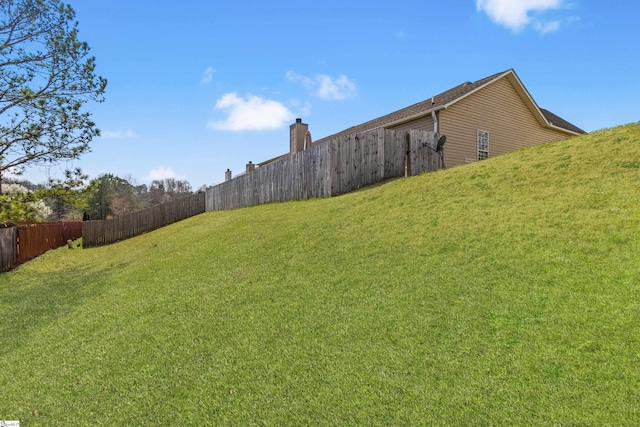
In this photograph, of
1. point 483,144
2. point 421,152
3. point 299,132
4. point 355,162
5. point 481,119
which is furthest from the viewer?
point 299,132

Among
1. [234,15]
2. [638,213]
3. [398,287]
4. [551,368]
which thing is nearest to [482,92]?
[234,15]

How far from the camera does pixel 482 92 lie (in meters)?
15.0

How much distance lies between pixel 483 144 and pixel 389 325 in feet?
47.9

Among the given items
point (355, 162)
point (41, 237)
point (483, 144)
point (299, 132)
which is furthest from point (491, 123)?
point (41, 237)

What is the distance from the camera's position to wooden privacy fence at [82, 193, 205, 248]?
1541 cm

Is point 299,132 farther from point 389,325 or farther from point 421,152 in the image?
point 389,325

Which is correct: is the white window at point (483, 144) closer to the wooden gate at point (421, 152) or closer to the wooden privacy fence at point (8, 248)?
the wooden gate at point (421, 152)

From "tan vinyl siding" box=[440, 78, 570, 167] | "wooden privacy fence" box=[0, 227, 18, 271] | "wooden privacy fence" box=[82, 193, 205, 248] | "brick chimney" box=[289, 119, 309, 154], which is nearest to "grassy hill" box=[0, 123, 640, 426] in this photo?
"wooden privacy fence" box=[0, 227, 18, 271]

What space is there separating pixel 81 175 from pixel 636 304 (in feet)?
39.4

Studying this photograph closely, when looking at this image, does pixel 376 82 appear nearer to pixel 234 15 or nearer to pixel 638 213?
pixel 234 15

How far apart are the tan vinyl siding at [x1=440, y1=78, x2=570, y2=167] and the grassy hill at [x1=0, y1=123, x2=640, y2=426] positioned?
7284 mm

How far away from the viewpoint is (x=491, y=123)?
1566 cm

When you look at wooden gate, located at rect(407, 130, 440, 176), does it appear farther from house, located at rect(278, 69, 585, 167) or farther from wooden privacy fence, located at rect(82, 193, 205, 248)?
wooden privacy fence, located at rect(82, 193, 205, 248)

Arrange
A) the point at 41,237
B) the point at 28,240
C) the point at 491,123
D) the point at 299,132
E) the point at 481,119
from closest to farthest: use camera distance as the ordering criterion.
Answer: the point at 28,240 → the point at 41,237 → the point at 481,119 → the point at 491,123 → the point at 299,132
